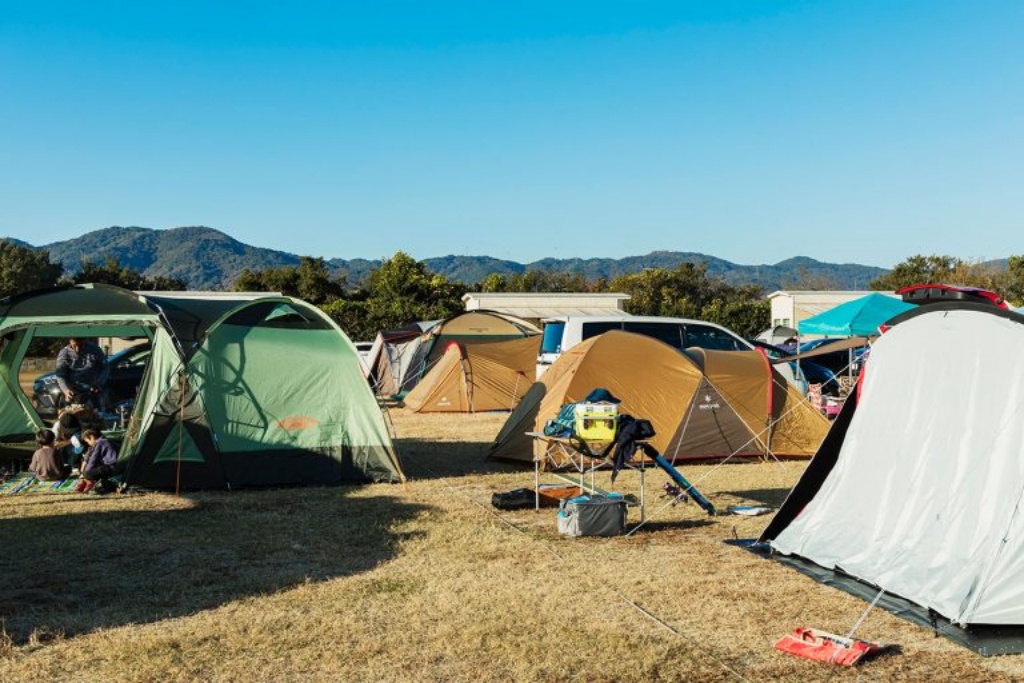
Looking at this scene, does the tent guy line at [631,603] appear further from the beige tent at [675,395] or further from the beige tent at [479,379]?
the beige tent at [479,379]

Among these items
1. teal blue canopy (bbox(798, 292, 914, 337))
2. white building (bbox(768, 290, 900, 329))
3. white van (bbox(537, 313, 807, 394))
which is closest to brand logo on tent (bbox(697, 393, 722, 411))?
white van (bbox(537, 313, 807, 394))

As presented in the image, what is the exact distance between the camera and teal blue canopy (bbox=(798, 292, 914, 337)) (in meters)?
18.9

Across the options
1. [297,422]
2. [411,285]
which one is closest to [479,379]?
[297,422]

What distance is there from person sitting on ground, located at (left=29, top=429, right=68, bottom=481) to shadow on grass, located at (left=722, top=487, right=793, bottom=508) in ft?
24.5

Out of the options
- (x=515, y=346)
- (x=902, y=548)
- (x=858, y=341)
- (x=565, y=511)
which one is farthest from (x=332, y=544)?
(x=515, y=346)

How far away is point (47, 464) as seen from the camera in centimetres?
1149

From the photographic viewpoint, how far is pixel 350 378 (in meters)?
11.9

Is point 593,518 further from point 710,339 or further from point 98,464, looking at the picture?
point 710,339

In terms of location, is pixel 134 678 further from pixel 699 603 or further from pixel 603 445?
pixel 603 445

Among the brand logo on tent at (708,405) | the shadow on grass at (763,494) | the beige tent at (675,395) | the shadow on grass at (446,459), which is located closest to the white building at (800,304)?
the shadow on grass at (446,459)

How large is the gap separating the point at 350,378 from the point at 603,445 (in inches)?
157

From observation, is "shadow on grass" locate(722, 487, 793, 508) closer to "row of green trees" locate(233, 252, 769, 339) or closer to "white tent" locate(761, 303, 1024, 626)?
"white tent" locate(761, 303, 1024, 626)

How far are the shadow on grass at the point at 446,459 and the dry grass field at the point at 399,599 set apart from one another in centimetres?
223

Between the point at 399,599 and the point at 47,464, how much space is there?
6540 millimetres
